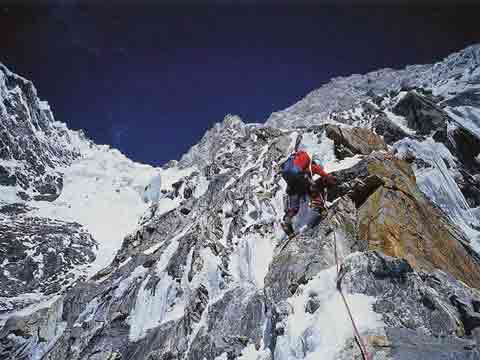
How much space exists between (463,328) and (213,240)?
16.2 m

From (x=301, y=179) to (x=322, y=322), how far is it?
5413mm

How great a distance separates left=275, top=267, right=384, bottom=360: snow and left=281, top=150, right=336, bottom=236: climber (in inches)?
125

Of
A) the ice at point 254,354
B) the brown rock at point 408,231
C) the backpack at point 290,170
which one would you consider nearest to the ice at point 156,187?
the ice at point 254,354

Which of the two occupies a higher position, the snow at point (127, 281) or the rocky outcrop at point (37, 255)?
the rocky outcrop at point (37, 255)

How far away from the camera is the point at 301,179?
12836 millimetres

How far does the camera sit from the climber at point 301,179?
12823mm

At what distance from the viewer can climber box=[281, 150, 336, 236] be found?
1282 cm

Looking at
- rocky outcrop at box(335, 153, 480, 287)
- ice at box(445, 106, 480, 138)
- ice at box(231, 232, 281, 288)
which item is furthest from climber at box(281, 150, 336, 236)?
ice at box(445, 106, 480, 138)

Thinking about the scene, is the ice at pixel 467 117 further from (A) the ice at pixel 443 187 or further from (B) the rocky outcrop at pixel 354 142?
(B) the rocky outcrop at pixel 354 142

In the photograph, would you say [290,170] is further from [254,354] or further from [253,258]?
[253,258]

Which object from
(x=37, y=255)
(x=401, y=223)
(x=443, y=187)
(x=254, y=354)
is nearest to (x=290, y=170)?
(x=401, y=223)

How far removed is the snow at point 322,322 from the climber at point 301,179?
316cm

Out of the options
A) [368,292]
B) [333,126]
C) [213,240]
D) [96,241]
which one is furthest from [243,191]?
[96,241]

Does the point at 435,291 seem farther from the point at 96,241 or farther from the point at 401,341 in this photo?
the point at 96,241
